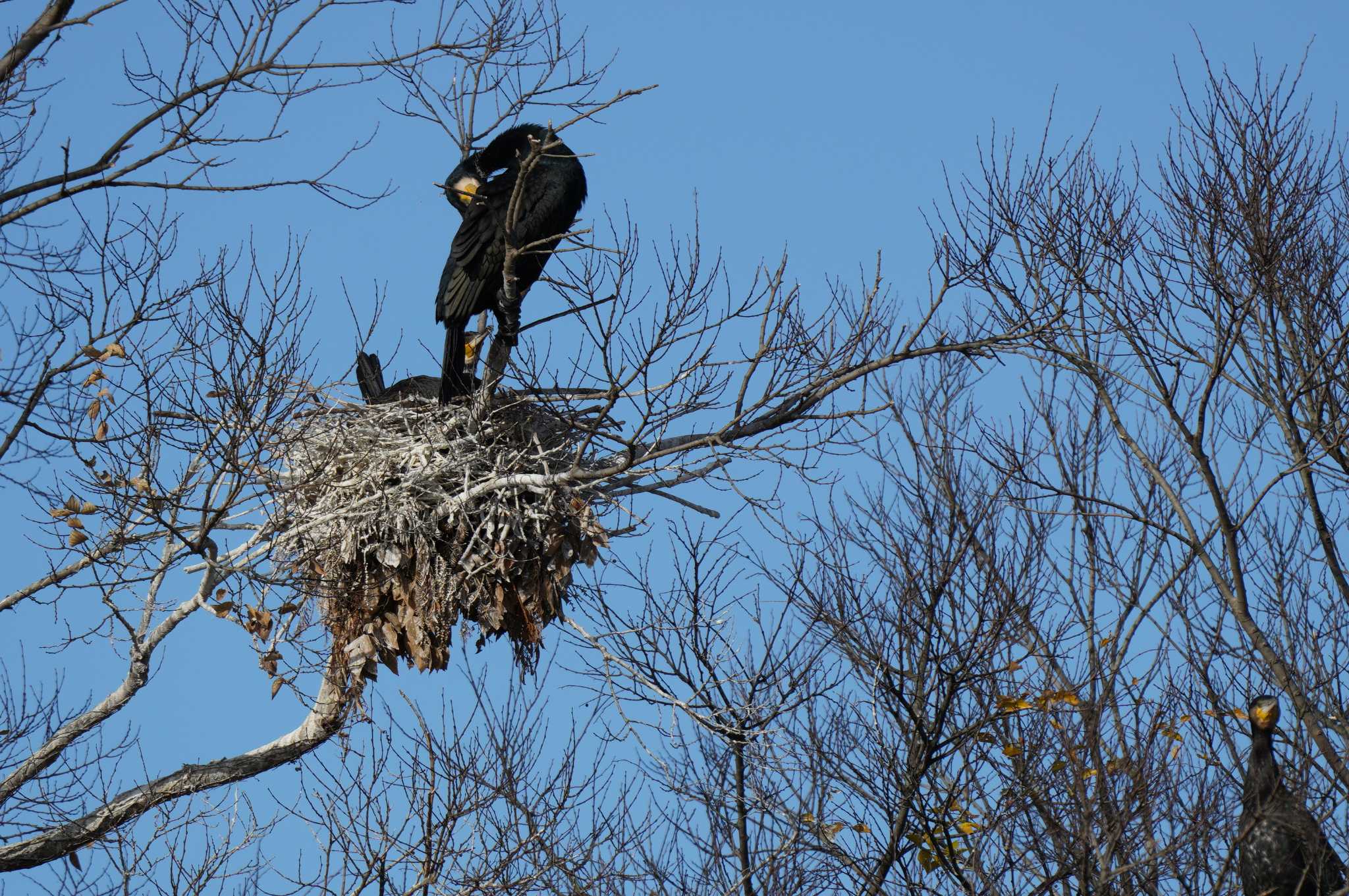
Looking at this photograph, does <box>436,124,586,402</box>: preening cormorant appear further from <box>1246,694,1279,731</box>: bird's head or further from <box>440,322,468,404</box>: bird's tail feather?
<box>1246,694,1279,731</box>: bird's head

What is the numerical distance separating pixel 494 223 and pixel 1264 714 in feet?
17.1

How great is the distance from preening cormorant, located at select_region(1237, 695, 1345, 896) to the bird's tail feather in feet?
15.4

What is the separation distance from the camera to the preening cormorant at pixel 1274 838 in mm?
8859

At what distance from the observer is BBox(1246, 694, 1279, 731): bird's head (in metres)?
9.11

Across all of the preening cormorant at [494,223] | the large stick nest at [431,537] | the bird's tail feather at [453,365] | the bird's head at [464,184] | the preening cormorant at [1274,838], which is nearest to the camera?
the preening cormorant at [1274,838]

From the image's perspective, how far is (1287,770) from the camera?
948 centimetres

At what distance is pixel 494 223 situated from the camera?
1041 cm

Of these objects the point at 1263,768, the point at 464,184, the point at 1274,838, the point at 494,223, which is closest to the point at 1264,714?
the point at 1263,768

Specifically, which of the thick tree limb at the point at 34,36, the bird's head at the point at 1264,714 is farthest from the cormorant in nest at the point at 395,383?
the bird's head at the point at 1264,714

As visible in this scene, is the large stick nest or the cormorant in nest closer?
the large stick nest

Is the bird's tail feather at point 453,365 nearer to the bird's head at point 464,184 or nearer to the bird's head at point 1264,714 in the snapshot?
the bird's head at point 464,184

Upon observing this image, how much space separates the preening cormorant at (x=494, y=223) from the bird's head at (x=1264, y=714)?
4.66 meters

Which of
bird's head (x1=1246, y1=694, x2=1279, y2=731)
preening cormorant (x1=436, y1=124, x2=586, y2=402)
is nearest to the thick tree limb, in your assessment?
preening cormorant (x1=436, y1=124, x2=586, y2=402)

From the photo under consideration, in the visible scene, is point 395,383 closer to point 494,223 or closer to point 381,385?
point 381,385
